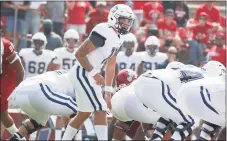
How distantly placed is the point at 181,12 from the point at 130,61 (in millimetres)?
1826

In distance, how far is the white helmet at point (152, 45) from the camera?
1343 cm

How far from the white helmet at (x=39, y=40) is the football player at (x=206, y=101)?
4.48m

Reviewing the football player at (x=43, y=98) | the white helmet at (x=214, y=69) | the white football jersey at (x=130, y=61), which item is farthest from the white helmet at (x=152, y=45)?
the white helmet at (x=214, y=69)

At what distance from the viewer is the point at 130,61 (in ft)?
44.9

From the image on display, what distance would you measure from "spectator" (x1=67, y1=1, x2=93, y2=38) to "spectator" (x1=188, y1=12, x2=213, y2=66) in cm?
191

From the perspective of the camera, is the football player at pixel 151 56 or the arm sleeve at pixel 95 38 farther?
the football player at pixel 151 56

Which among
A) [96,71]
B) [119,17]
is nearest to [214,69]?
[119,17]

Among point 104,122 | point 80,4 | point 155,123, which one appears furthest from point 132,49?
point 104,122

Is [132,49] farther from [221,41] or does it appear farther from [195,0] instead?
[195,0]

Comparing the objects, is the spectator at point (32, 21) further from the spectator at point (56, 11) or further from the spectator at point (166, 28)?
the spectator at point (166, 28)

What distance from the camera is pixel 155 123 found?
9820mm

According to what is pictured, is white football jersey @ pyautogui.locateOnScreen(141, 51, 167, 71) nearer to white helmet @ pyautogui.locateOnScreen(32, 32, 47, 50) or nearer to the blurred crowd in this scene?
the blurred crowd

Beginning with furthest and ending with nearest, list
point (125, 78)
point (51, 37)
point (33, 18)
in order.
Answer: point (33, 18)
point (51, 37)
point (125, 78)

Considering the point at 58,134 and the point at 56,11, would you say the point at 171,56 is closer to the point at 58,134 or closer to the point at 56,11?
the point at 56,11
